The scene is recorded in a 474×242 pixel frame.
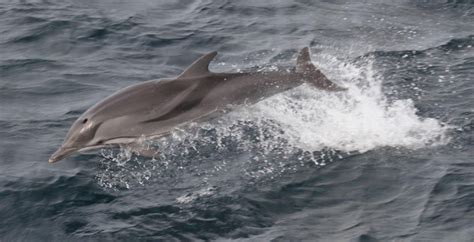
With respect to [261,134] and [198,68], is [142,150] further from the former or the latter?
[261,134]

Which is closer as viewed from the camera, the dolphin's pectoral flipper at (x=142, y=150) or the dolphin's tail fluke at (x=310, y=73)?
the dolphin's pectoral flipper at (x=142, y=150)

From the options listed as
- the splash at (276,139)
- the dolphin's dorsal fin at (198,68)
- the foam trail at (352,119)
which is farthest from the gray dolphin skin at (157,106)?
the foam trail at (352,119)

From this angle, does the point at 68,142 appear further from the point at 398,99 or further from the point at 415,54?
the point at 415,54

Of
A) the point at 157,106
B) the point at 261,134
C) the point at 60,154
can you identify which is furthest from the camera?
the point at 261,134

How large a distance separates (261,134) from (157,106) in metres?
1.43

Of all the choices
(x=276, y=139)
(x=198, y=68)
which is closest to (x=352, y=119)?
(x=276, y=139)

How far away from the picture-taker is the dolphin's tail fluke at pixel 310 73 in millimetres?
11734

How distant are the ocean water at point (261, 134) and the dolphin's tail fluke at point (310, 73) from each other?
529mm

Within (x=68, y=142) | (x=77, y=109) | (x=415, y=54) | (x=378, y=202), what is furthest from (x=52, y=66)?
(x=378, y=202)

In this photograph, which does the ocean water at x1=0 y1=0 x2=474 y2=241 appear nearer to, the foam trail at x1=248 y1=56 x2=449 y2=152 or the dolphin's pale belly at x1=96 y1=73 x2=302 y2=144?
the foam trail at x1=248 y1=56 x2=449 y2=152

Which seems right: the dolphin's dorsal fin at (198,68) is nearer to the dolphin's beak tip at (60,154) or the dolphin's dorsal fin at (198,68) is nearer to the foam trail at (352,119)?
the foam trail at (352,119)

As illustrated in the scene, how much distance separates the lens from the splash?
10969 millimetres

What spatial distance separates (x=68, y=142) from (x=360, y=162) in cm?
328

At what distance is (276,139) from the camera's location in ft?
38.3
